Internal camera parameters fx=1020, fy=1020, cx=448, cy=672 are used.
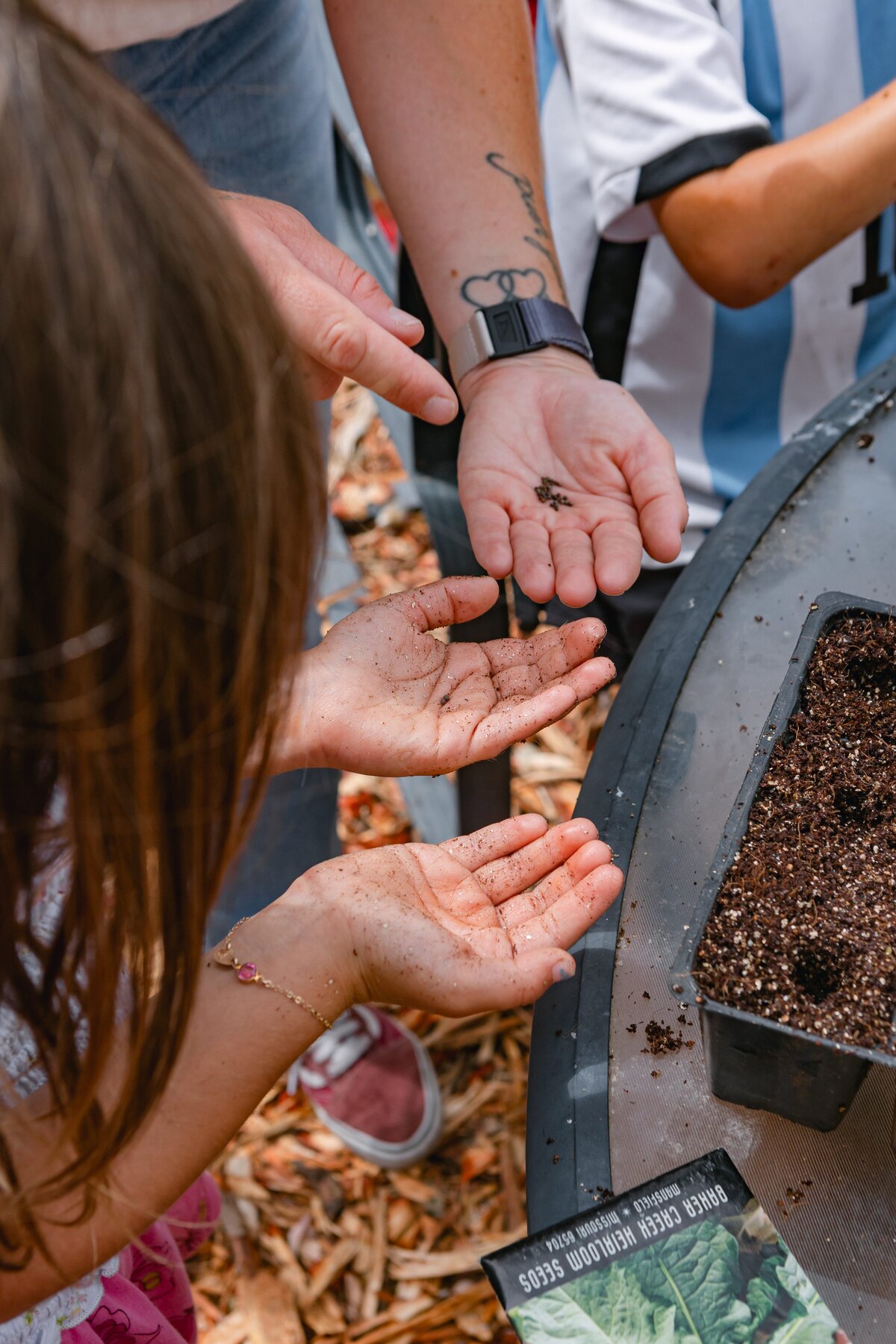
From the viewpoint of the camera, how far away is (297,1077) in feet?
5.99

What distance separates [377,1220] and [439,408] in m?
1.34

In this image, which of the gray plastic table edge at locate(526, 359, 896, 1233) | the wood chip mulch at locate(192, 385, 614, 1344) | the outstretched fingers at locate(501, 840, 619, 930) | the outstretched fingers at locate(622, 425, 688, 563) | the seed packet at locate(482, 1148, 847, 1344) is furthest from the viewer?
the wood chip mulch at locate(192, 385, 614, 1344)

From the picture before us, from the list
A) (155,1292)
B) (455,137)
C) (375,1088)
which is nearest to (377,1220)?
(375,1088)

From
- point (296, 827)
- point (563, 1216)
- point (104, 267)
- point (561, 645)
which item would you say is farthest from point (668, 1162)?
point (296, 827)

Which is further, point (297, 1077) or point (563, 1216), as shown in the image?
point (297, 1077)

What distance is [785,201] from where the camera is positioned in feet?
4.83

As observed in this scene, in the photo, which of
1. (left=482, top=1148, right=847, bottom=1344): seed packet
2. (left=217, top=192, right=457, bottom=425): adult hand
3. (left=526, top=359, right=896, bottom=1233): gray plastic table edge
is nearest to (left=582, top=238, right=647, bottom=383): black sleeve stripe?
(left=526, top=359, right=896, bottom=1233): gray plastic table edge

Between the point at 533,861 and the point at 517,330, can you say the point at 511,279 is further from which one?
the point at 533,861

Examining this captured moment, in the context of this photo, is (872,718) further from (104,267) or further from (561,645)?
(104,267)

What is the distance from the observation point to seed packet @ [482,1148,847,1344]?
2.18ft

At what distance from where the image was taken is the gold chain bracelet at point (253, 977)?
3.04 feet

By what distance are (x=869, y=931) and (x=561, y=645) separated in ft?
1.50

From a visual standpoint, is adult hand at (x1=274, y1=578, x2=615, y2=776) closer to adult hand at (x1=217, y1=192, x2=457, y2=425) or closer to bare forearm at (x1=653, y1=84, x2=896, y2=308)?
adult hand at (x1=217, y1=192, x2=457, y2=425)

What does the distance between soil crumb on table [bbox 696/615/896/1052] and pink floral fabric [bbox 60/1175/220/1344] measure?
532 millimetres
